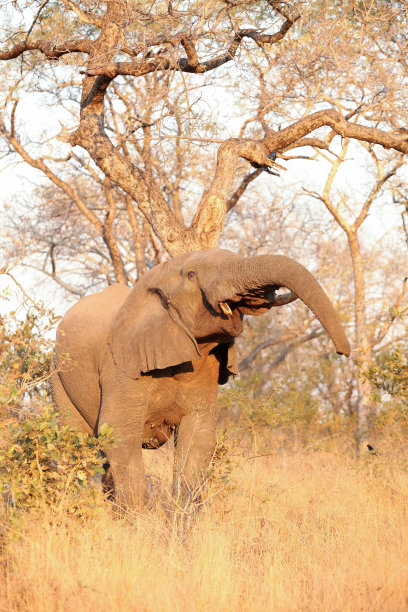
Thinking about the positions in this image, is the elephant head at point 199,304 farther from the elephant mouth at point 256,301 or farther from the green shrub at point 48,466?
the green shrub at point 48,466

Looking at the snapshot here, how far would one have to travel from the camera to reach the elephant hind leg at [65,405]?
23.9 ft

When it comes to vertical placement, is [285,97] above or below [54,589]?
above

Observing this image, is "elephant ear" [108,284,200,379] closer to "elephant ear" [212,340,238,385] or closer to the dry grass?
"elephant ear" [212,340,238,385]

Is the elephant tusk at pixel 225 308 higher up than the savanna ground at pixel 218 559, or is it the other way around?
the elephant tusk at pixel 225 308

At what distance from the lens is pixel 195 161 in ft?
54.3

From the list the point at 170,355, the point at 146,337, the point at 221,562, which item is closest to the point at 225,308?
the point at 170,355

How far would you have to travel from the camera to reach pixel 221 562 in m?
4.55

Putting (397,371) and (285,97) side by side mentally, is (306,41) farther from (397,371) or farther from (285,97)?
(397,371)

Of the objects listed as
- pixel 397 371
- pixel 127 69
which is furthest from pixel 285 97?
pixel 397 371

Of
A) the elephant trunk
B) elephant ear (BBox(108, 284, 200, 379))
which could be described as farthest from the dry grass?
the elephant trunk

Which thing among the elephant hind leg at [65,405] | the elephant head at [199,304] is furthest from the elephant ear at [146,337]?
the elephant hind leg at [65,405]

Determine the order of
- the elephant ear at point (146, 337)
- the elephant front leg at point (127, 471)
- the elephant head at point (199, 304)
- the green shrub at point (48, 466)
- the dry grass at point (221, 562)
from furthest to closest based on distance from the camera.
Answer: the elephant front leg at point (127, 471)
the elephant ear at point (146, 337)
the green shrub at point (48, 466)
the elephant head at point (199, 304)
the dry grass at point (221, 562)

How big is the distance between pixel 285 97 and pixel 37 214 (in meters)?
7.27

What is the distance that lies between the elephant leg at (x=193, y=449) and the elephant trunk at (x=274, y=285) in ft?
3.98
